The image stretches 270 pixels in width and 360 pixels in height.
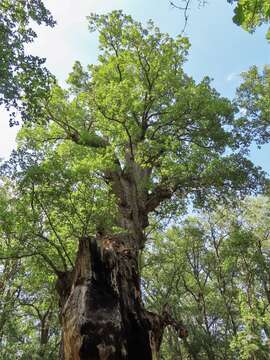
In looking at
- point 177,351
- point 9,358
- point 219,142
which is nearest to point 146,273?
point 177,351

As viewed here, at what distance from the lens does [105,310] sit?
13.0ft

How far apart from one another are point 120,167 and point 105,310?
5620 millimetres

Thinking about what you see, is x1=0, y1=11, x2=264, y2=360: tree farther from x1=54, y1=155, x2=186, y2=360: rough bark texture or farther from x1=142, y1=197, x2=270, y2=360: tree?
x1=142, y1=197, x2=270, y2=360: tree

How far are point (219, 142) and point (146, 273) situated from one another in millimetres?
12540

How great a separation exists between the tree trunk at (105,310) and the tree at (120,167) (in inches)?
0.7

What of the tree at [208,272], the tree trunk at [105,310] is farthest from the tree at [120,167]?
the tree at [208,272]

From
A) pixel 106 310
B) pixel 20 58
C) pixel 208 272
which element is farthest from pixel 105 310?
pixel 208 272

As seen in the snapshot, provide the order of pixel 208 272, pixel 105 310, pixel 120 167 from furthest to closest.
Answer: pixel 208 272 → pixel 120 167 → pixel 105 310

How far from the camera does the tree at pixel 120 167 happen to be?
15.3 feet

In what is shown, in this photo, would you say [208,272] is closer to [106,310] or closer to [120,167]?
[120,167]

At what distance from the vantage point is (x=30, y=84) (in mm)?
5699

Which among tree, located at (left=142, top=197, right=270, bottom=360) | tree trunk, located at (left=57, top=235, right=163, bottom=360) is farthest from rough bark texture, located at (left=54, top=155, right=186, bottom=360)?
tree, located at (left=142, top=197, right=270, bottom=360)

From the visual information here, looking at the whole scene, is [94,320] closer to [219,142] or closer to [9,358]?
[219,142]

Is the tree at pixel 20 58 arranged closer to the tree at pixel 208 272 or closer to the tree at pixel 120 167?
the tree at pixel 120 167
